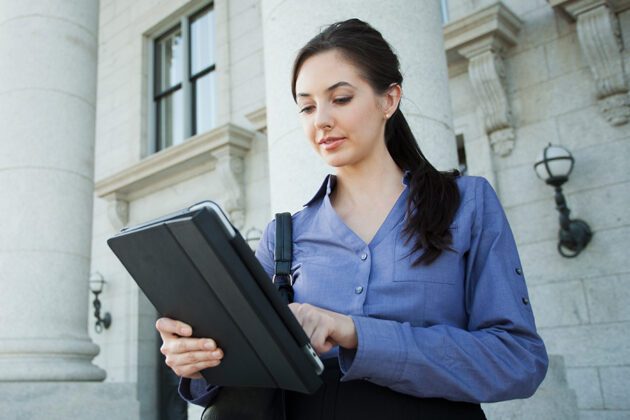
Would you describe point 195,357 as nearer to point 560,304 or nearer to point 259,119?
point 560,304

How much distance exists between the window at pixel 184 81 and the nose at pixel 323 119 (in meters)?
8.40

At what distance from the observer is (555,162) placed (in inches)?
202

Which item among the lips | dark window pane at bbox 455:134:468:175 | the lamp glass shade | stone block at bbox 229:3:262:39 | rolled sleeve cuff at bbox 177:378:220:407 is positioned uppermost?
stone block at bbox 229:3:262:39

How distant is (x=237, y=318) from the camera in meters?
1.09

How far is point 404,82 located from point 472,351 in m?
1.62

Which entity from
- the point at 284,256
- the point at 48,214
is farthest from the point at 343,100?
the point at 48,214

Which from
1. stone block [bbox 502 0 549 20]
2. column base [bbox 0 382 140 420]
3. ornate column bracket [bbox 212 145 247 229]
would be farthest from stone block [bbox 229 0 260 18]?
column base [bbox 0 382 140 420]

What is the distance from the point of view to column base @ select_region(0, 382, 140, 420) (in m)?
4.13

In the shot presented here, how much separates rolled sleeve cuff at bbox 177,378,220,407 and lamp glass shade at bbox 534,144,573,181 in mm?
4478

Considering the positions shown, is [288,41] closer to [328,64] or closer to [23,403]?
[328,64]

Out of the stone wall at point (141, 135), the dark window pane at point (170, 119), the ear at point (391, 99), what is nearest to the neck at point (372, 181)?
the ear at point (391, 99)

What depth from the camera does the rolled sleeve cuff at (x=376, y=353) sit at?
3.76ft

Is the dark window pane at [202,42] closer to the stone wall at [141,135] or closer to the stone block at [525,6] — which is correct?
the stone wall at [141,135]

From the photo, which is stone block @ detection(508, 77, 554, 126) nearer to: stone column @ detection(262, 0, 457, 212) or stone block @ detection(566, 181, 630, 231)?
stone block @ detection(566, 181, 630, 231)
